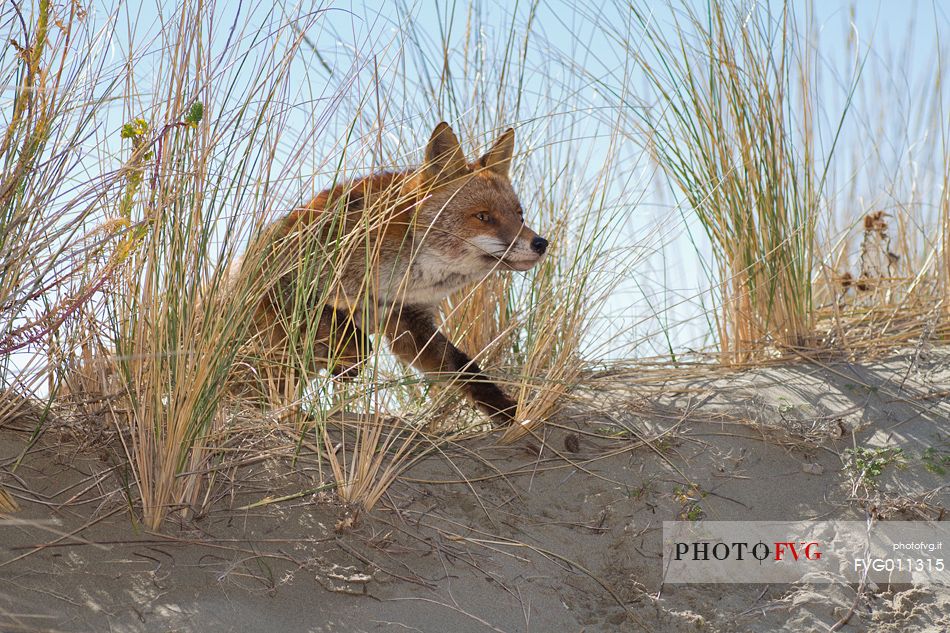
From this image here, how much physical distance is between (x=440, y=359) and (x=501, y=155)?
1.21 meters

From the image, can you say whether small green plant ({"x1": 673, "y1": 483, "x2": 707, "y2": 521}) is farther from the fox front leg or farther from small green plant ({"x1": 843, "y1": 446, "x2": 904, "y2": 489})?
the fox front leg

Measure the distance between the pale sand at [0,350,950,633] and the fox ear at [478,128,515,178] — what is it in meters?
1.47

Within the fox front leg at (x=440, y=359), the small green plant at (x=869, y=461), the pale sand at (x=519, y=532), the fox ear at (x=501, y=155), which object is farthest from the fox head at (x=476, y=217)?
the small green plant at (x=869, y=461)

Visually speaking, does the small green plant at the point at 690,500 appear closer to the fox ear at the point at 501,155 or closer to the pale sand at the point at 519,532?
the pale sand at the point at 519,532

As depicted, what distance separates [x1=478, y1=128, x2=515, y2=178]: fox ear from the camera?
4.77 meters

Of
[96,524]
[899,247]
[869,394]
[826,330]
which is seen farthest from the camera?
[899,247]

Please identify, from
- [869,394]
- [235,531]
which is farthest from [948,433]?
[235,531]

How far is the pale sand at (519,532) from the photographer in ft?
8.50

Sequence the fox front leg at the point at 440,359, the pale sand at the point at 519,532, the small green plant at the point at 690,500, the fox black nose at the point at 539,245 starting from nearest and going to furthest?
the pale sand at the point at 519,532, the small green plant at the point at 690,500, the fox front leg at the point at 440,359, the fox black nose at the point at 539,245

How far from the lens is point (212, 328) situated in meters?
2.88

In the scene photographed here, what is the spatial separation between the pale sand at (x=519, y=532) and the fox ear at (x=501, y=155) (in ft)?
4.82

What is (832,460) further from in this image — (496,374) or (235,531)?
(235,531)

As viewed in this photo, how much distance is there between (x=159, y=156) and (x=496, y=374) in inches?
88.5

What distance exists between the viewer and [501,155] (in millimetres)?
4965
